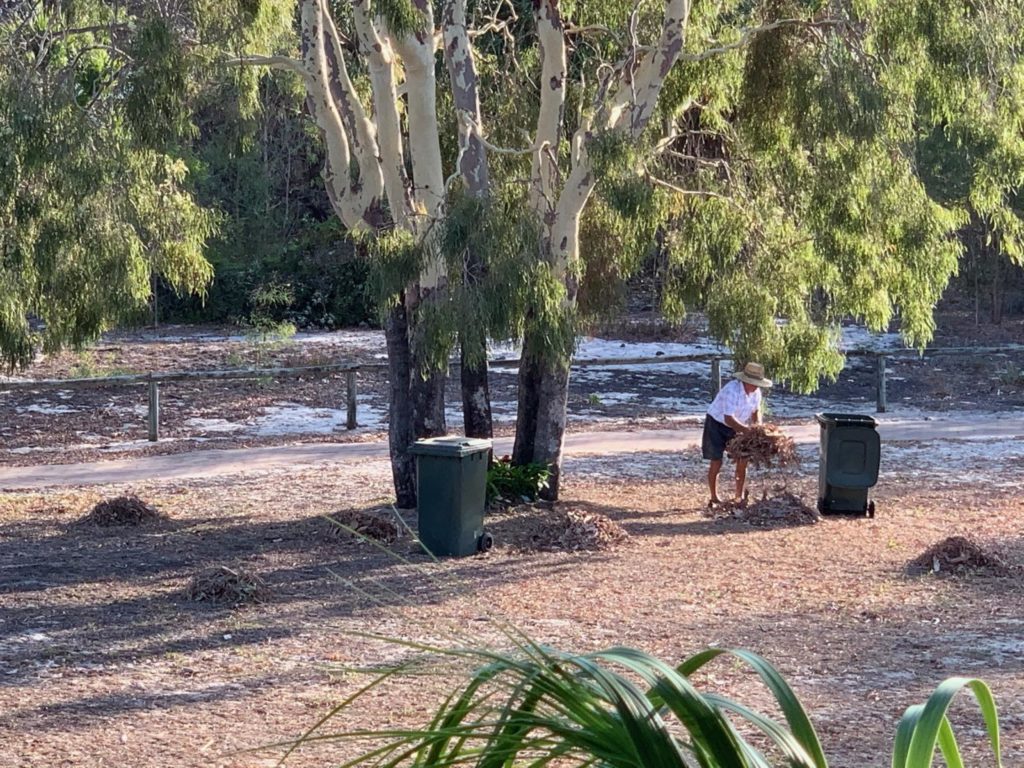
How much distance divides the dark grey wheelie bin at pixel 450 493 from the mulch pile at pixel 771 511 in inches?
114

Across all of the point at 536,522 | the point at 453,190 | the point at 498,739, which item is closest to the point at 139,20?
the point at 453,190

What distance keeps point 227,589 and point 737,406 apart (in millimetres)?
5346

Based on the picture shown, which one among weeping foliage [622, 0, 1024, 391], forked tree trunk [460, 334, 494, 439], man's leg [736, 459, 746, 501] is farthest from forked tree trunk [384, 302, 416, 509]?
weeping foliage [622, 0, 1024, 391]

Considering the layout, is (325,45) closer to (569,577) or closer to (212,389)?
(569,577)

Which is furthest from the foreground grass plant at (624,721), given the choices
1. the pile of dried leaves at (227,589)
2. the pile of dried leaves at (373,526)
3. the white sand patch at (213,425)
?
the white sand patch at (213,425)

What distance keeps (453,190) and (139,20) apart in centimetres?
300

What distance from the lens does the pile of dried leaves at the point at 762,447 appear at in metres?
12.2

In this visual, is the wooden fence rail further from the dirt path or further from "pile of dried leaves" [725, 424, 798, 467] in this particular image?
"pile of dried leaves" [725, 424, 798, 467]

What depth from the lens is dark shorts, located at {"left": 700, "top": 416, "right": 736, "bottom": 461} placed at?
1284 cm

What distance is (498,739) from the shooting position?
245 cm

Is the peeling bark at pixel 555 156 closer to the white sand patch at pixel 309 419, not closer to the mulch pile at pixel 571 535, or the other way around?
the mulch pile at pixel 571 535

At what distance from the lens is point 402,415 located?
12594 mm

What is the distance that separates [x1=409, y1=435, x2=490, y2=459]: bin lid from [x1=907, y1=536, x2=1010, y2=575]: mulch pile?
3.42 meters

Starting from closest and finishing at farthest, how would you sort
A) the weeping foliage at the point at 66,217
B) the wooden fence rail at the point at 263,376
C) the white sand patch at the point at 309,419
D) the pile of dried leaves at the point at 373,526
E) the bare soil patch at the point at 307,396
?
the weeping foliage at the point at 66,217
the pile of dried leaves at the point at 373,526
the wooden fence rail at the point at 263,376
the bare soil patch at the point at 307,396
the white sand patch at the point at 309,419
